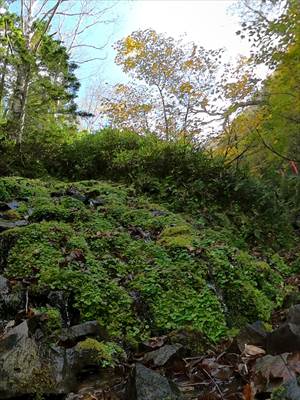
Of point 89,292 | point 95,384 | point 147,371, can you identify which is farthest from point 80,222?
point 147,371

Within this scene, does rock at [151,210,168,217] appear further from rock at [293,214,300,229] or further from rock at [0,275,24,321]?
rock at [293,214,300,229]

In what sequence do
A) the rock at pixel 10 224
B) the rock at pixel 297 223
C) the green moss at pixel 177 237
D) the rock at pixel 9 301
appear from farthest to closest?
the rock at pixel 297 223
the green moss at pixel 177 237
the rock at pixel 10 224
the rock at pixel 9 301

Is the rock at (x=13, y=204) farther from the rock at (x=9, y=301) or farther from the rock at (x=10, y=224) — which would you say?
the rock at (x=9, y=301)

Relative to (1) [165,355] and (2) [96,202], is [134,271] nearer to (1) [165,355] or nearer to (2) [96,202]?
(1) [165,355]

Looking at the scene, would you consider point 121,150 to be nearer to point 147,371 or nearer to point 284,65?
point 284,65

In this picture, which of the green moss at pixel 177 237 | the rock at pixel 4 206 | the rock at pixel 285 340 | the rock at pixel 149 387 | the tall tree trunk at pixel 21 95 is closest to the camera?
the rock at pixel 149 387

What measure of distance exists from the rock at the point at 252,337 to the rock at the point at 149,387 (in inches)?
36.9

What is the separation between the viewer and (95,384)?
2635 millimetres

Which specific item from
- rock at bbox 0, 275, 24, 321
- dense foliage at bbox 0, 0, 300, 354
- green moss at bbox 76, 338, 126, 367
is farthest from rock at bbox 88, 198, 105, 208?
green moss at bbox 76, 338, 126, 367

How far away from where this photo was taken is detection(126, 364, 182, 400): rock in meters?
2.17

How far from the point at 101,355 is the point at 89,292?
2.57ft

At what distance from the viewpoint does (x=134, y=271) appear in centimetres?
410

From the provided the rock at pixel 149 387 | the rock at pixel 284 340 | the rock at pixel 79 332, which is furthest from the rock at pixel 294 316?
the rock at pixel 79 332

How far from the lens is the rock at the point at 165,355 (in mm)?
2809
